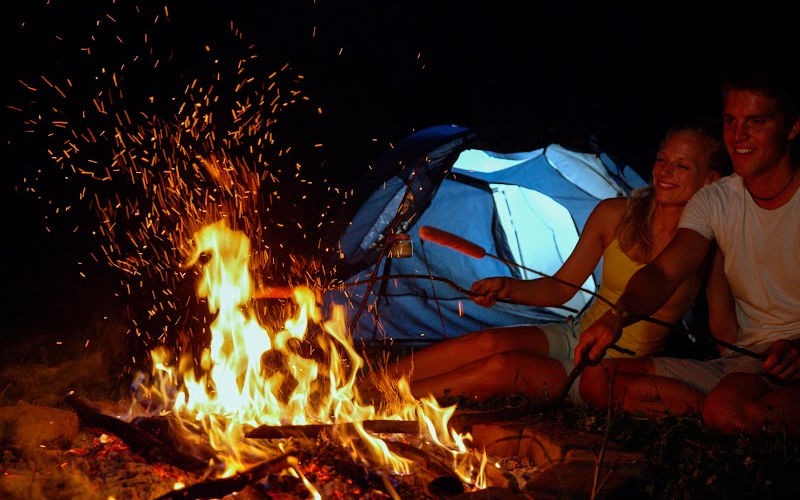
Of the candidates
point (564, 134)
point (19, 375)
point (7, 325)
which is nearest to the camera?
point (19, 375)

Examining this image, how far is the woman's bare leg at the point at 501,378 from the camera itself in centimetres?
387

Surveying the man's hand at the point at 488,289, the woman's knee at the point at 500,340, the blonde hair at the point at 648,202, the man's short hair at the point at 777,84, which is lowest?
the woman's knee at the point at 500,340

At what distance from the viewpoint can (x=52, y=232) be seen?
9.37 m

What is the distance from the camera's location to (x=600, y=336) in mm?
2766

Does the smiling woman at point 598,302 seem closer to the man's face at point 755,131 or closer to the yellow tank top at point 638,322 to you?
the yellow tank top at point 638,322

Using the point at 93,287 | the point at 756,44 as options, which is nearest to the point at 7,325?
the point at 93,287

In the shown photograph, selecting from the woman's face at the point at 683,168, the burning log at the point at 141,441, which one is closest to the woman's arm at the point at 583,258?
the woman's face at the point at 683,168

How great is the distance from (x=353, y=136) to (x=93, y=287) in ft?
30.9

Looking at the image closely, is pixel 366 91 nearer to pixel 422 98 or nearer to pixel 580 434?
pixel 422 98

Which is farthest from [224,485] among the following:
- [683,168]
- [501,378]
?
[683,168]

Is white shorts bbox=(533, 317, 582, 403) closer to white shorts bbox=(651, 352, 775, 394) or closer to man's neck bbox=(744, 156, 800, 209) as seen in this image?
white shorts bbox=(651, 352, 775, 394)

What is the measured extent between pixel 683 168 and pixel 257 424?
2.62m

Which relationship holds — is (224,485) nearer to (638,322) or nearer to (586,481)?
(586,481)

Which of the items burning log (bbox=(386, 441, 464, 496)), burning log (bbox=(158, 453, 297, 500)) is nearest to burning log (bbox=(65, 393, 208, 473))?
burning log (bbox=(158, 453, 297, 500))
